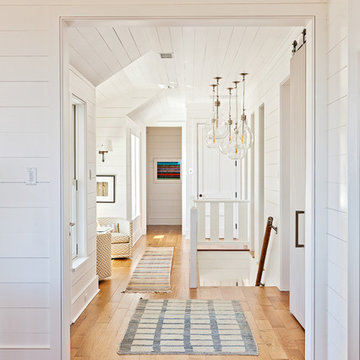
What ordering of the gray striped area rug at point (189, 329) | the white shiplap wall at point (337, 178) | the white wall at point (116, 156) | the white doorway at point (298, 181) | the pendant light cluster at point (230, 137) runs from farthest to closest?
the white wall at point (116, 156), the pendant light cluster at point (230, 137), the white doorway at point (298, 181), the gray striped area rug at point (189, 329), the white shiplap wall at point (337, 178)

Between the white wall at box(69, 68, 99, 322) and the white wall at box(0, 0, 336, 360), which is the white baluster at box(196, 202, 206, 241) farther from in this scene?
the white wall at box(0, 0, 336, 360)

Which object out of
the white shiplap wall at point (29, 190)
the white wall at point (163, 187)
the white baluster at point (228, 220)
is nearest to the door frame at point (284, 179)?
the white baluster at point (228, 220)

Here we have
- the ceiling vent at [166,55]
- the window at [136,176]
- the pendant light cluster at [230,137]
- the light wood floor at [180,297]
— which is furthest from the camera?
the window at [136,176]

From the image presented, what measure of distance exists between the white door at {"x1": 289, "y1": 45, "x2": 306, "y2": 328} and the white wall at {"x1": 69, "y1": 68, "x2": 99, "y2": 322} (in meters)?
1.99

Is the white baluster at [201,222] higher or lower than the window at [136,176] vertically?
lower

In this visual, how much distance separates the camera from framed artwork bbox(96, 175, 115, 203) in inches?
276

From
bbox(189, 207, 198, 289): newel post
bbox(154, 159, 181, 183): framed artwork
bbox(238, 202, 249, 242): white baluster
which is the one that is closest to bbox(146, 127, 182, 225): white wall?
bbox(154, 159, 181, 183): framed artwork

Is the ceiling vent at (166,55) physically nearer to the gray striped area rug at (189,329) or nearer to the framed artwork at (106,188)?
the framed artwork at (106,188)

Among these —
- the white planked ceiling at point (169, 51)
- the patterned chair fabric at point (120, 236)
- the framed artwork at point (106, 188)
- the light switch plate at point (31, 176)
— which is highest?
the white planked ceiling at point (169, 51)

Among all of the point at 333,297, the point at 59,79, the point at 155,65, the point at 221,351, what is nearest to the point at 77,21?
the point at 59,79

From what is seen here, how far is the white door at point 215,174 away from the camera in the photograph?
28.1ft

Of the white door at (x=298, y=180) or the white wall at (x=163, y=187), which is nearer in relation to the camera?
the white door at (x=298, y=180)

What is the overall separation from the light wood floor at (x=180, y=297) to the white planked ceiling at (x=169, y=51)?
232cm

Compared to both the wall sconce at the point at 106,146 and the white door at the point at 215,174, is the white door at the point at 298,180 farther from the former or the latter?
the white door at the point at 215,174
